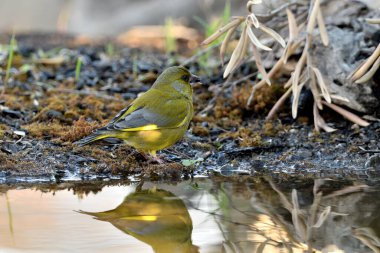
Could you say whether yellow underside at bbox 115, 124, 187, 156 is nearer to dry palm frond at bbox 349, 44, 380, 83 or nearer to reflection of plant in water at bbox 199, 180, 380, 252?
reflection of plant in water at bbox 199, 180, 380, 252

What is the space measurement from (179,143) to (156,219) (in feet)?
6.56

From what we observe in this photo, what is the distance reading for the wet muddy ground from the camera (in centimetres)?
536

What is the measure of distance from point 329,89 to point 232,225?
2.56 m

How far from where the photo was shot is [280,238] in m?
3.71

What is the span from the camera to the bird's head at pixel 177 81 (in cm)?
600

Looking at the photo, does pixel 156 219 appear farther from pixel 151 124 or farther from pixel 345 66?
pixel 345 66

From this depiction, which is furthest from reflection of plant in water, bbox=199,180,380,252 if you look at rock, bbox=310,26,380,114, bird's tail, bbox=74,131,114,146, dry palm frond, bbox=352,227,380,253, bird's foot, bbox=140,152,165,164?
rock, bbox=310,26,380,114

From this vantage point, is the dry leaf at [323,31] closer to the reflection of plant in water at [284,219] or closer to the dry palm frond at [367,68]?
the dry palm frond at [367,68]

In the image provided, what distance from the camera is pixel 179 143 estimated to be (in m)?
6.05

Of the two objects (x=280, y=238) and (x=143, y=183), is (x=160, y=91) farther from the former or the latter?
(x=280, y=238)

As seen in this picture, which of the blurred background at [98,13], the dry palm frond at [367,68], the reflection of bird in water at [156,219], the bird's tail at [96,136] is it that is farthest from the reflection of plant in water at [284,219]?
the blurred background at [98,13]

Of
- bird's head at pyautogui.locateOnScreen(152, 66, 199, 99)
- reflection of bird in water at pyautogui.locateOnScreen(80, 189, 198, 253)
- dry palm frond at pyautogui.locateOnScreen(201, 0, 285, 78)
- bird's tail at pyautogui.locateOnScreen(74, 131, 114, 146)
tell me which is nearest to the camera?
reflection of bird in water at pyautogui.locateOnScreen(80, 189, 198, 253)

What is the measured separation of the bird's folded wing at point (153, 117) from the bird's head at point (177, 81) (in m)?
0.26

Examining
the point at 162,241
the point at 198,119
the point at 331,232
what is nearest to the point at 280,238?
the point at 331,232
